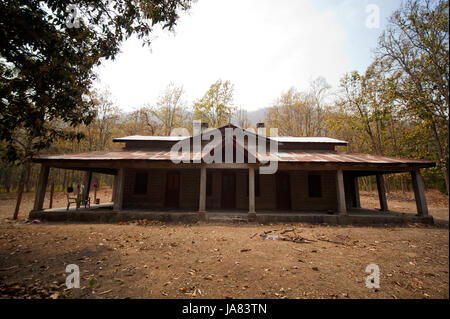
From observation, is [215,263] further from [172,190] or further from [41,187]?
[41,187]

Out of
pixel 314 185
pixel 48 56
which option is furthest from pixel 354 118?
pixel 48 56

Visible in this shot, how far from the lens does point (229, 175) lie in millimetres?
13305

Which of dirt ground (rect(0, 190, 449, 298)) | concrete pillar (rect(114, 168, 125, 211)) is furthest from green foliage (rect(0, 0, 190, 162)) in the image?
concrete pillar (rect(114, 168, 125, 211))

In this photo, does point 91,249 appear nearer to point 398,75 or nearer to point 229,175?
point 229,175

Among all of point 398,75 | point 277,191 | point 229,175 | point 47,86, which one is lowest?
point 277,191

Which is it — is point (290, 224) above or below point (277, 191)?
below

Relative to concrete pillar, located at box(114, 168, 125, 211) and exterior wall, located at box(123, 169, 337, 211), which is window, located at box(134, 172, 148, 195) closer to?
exterior wall, located at box(123, 169, 337, 211)

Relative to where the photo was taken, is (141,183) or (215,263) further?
(141,183)

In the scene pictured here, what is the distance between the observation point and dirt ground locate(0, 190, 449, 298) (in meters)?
3.56

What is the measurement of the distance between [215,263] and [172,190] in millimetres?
9132

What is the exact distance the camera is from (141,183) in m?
13.3

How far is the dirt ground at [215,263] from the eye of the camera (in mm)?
3564
